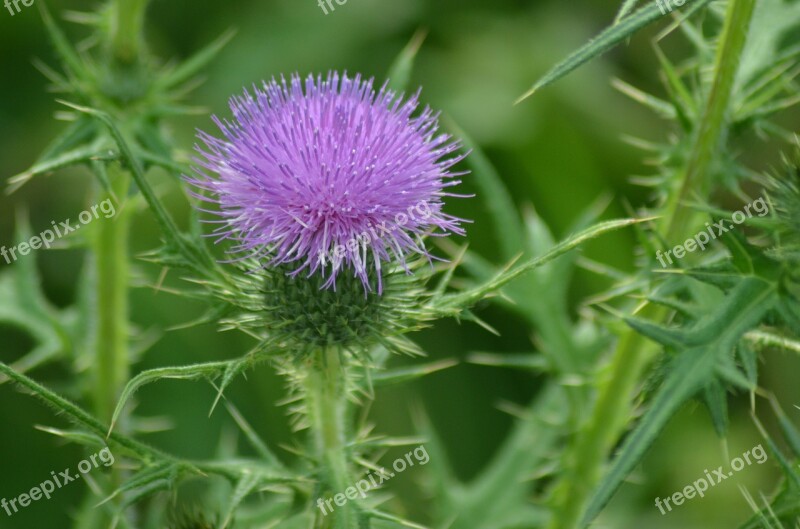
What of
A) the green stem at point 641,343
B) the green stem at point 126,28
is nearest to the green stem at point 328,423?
the green stem at point 641,343

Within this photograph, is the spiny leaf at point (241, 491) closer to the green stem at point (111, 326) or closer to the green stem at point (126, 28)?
the green stem at point (111, 326)

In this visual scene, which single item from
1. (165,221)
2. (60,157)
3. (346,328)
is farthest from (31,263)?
(346,328)

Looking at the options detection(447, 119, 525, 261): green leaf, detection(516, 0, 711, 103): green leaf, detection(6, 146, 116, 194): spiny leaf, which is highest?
detection(6, 146, 116, 194): spiny leaf

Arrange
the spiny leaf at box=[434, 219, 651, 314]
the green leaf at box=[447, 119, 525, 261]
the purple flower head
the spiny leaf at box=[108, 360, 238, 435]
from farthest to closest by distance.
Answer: the green leaf at box=[447, 119, 525, 261] → the purple flower head → the spiny leaf at box=[434, 219, 651, 314] → the spiny leaf at box=[108, 360, 238, 435]

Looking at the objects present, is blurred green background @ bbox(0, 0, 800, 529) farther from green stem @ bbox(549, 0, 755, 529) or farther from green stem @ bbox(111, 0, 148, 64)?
green stem @ bbox(111, 0, 148, 64)

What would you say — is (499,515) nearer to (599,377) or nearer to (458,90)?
(599,377)

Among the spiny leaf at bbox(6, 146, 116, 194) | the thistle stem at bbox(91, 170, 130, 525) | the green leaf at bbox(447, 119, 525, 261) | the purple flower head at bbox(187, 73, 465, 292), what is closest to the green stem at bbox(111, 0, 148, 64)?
the thistle stem at bbox(91, 170, 130, 525)

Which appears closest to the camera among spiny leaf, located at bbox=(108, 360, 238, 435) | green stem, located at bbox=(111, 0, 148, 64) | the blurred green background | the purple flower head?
spiny leaf, located at bbox=(108, 360, 238, 435)
